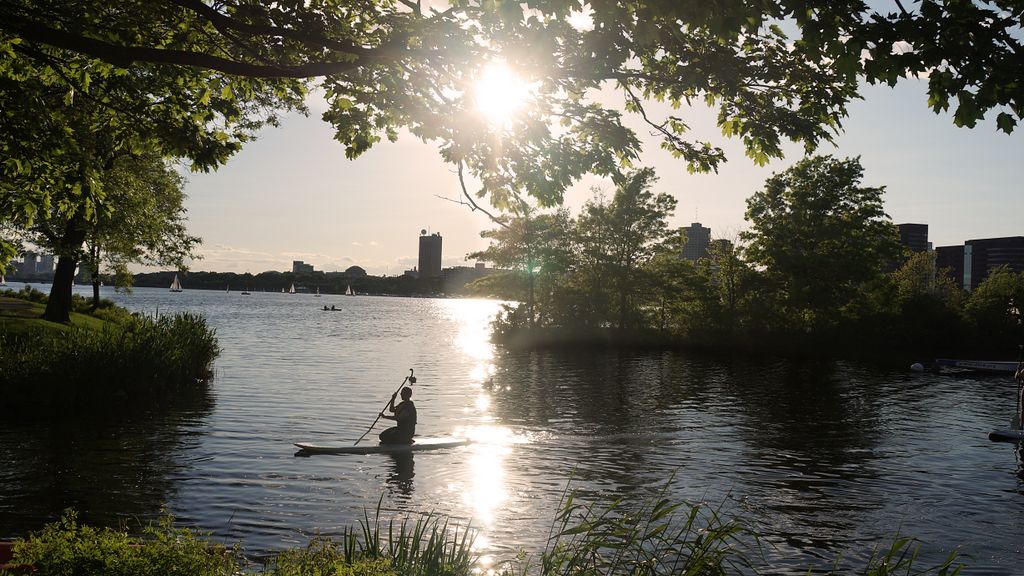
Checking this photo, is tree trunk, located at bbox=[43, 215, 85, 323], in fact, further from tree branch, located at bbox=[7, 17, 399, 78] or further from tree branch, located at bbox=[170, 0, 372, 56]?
tree branch, located at bbox=[170, 0, 372, 56]

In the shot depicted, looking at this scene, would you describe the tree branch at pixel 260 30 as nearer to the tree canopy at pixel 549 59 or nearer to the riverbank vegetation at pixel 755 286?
the tree canopy at pixel 549 59

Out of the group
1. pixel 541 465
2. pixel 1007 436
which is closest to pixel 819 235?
pixel 1007 436

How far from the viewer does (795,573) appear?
477 inches

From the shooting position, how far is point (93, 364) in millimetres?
23812

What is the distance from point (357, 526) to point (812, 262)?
56538mm

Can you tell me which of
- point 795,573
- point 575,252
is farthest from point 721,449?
point 575,252

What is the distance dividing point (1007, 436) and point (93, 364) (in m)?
29.8

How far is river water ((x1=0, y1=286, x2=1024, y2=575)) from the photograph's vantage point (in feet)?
45.8

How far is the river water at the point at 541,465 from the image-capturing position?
45.8 ft

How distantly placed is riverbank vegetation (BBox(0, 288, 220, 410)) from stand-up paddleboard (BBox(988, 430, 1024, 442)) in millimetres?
28526

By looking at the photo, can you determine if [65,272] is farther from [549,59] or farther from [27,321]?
[549,59]

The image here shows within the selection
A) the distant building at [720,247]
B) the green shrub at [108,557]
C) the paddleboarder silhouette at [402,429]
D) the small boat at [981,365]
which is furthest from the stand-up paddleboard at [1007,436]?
the distant building at [720,247]

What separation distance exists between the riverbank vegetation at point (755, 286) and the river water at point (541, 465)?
2765 centimetres

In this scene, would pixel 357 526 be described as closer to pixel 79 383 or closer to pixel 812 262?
pixel 79 383
